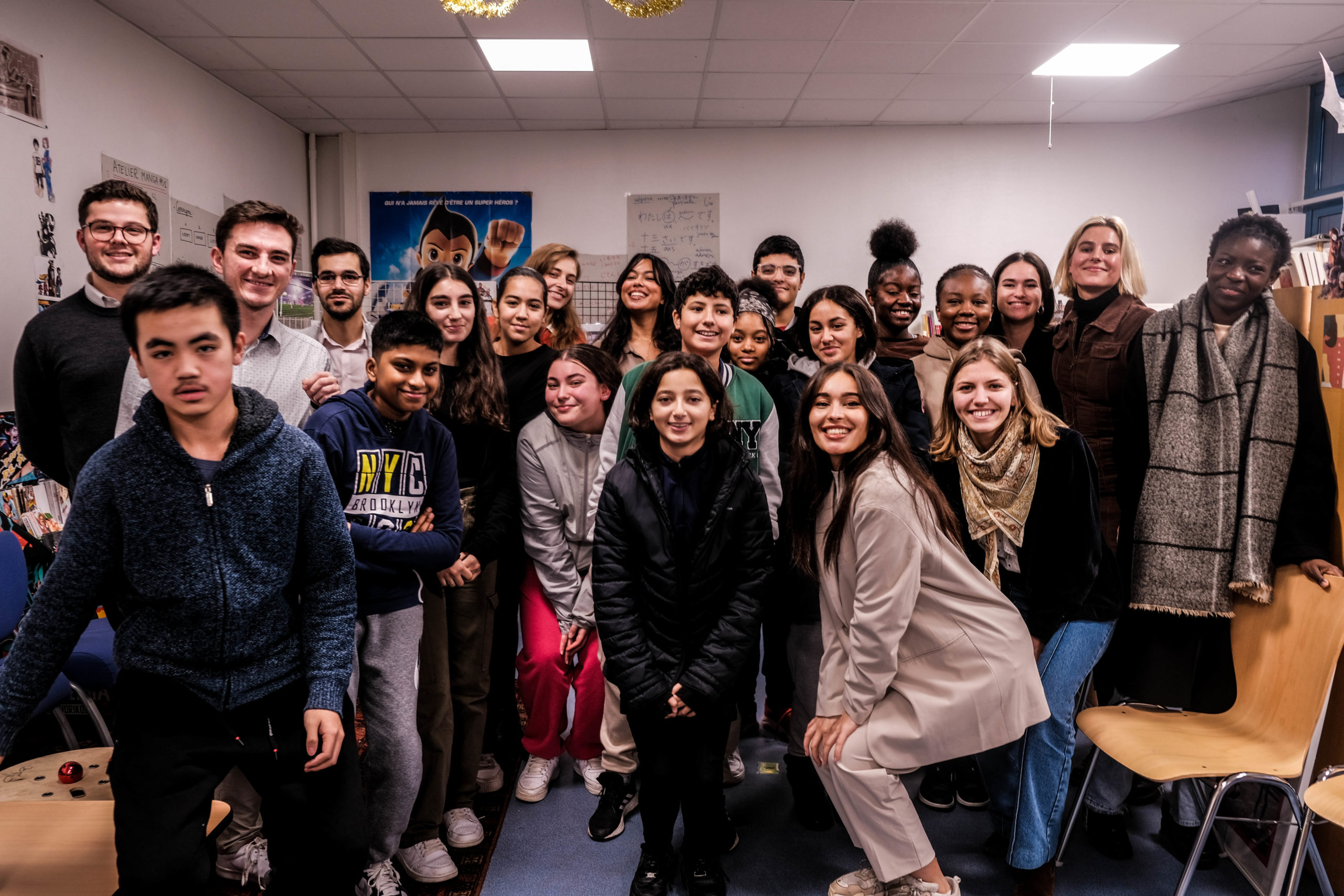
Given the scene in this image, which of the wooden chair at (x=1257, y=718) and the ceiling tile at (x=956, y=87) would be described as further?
the ceiling tile at (x=956, y=87)

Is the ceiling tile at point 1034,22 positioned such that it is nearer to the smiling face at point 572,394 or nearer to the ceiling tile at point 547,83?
the ceiling tile at point 547,83

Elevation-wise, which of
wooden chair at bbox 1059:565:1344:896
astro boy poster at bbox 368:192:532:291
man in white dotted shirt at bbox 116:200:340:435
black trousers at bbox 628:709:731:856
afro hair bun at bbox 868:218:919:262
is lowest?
black trousers at bbox 628:709:731:856

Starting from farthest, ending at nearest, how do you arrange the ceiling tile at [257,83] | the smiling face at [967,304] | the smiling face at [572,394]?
1. the ceiling tile at [257,83]
2. the smiling face at [967,304]
3. the smiling face at [572,394]

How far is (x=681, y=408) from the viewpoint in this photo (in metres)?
1.89

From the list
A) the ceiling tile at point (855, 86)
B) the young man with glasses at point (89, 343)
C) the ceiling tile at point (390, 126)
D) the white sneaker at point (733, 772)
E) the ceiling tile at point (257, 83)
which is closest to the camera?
the young man with glasses at point (89, 343)

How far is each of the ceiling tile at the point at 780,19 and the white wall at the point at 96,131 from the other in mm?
2942

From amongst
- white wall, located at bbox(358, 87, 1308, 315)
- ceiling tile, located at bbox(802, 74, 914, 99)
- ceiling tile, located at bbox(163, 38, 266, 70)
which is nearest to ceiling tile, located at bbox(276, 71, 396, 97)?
ceiling tile, located at bbox(163, 38, 266, 70)

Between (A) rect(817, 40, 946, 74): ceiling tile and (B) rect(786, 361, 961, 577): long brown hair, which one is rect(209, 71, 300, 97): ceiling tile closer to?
(A) rect(817, 40, 946, 74): ceiling tile

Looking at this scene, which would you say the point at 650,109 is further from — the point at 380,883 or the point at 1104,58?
the point at 380,883

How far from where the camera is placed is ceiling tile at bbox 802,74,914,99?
446 centimetres

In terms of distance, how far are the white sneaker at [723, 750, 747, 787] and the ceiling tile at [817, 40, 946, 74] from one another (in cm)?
362

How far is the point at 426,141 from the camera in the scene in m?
5.54

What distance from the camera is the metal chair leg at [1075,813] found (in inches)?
75.7

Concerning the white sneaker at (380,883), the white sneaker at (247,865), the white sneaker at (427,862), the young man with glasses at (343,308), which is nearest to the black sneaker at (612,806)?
the white sneaker at (427,862)
